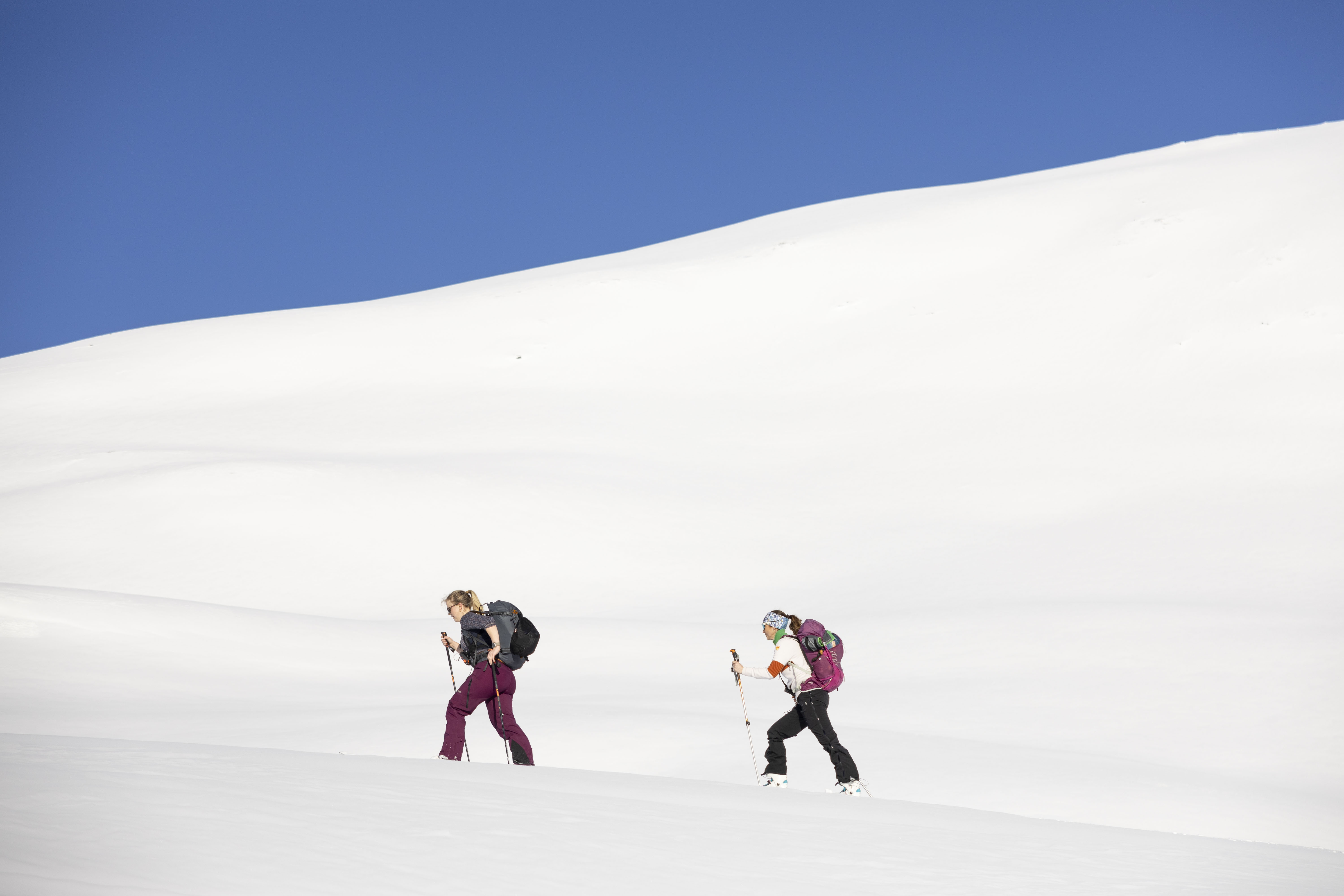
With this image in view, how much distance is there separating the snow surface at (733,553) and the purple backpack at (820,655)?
97 centimetres

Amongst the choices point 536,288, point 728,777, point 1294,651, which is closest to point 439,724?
point 728,777

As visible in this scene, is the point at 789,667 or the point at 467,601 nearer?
the point at 467,601

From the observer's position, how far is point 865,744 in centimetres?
1015

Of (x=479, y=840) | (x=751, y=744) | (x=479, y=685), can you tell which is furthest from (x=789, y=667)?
(x=479, y=840)

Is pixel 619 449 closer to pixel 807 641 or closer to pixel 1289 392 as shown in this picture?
pixel 1289 392

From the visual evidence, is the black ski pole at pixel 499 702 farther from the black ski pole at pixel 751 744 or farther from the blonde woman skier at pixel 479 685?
the black ski pole at pixel 751 744

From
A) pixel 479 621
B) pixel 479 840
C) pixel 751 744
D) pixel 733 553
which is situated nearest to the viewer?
pixel 479 840

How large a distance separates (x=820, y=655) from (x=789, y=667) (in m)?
0.23

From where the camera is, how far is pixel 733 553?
67.8ft

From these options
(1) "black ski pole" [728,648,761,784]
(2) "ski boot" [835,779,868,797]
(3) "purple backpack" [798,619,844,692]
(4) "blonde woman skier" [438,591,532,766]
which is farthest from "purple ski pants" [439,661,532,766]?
(2) "ski boot" [835,779,868,797]

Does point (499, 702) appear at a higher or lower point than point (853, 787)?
higher

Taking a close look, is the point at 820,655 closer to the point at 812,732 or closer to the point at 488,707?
the point at 812,732

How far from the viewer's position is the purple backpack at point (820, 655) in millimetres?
8328

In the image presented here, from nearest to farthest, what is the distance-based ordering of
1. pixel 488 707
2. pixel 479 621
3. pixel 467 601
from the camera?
pixel 479 621 < pixel 467 601 < pixel 488 707
